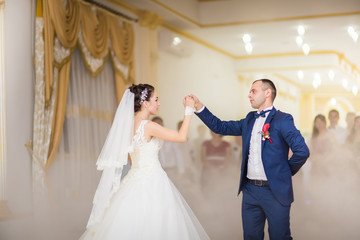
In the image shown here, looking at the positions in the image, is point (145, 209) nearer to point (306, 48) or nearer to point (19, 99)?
Answer: point (19, 99)

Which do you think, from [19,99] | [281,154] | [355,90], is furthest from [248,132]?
[355,90]

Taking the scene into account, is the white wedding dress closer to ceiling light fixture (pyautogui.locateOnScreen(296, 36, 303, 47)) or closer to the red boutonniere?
the red boutonniere

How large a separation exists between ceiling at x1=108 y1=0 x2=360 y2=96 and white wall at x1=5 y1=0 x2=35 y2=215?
2.38 m

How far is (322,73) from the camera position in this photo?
28.8 feet

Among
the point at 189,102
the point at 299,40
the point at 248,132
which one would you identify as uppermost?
the point at 299,40

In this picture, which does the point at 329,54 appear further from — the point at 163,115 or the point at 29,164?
the point at 29,164

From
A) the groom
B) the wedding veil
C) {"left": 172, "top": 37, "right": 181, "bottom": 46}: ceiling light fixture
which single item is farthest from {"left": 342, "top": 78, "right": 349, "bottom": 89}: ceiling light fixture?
the wedding veil

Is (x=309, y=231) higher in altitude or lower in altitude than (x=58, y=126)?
lower

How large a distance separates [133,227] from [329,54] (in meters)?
6.38

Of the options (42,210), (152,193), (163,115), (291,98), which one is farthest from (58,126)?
(291,98)

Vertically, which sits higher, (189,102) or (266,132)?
(189,102)

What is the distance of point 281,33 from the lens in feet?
27.9

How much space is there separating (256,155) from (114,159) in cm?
103

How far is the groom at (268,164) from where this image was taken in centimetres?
341
